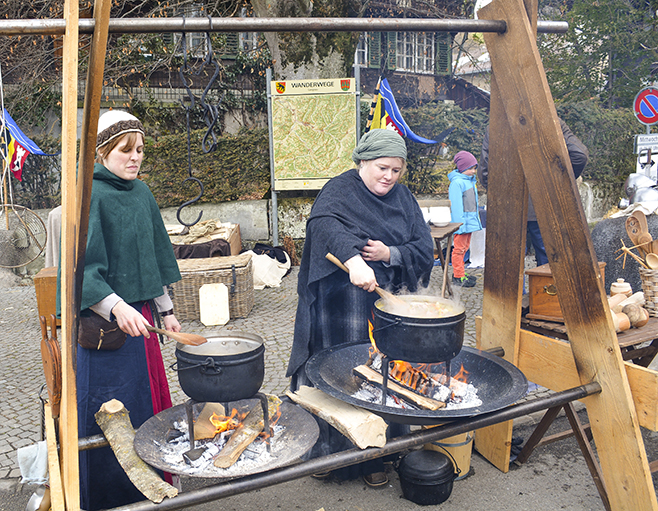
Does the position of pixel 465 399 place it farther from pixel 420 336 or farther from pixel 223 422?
pixel 223 422

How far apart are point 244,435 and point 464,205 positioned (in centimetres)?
646

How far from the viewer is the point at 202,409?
2.26 m

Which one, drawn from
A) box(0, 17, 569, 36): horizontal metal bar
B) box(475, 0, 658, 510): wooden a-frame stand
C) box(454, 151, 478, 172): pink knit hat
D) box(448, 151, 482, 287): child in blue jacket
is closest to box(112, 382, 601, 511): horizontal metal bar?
box(475, 0, 658, 510): wooden a-frame stand

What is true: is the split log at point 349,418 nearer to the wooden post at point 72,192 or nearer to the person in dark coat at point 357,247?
the person in dark coat at point 357,247

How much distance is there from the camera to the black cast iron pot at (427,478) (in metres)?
2.76

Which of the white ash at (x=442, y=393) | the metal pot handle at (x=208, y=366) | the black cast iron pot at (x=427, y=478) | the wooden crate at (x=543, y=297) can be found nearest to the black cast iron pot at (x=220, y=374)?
the metal pot handle at (x=208, y=366)

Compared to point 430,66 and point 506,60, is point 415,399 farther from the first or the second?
point 430,66

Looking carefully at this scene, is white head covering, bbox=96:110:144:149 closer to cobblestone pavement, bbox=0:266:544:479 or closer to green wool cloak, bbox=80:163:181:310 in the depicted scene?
green wool cloak, bbox=80:163:181:310

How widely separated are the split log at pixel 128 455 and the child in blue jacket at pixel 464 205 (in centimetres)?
626

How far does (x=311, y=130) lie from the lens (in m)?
8.65

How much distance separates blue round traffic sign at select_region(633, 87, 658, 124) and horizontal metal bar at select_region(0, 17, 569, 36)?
7.45m

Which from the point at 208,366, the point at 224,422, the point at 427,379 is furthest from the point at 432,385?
the point at 208,366

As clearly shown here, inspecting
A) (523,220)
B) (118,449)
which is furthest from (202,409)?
(523,220)

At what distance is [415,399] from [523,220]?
45.8 inches
